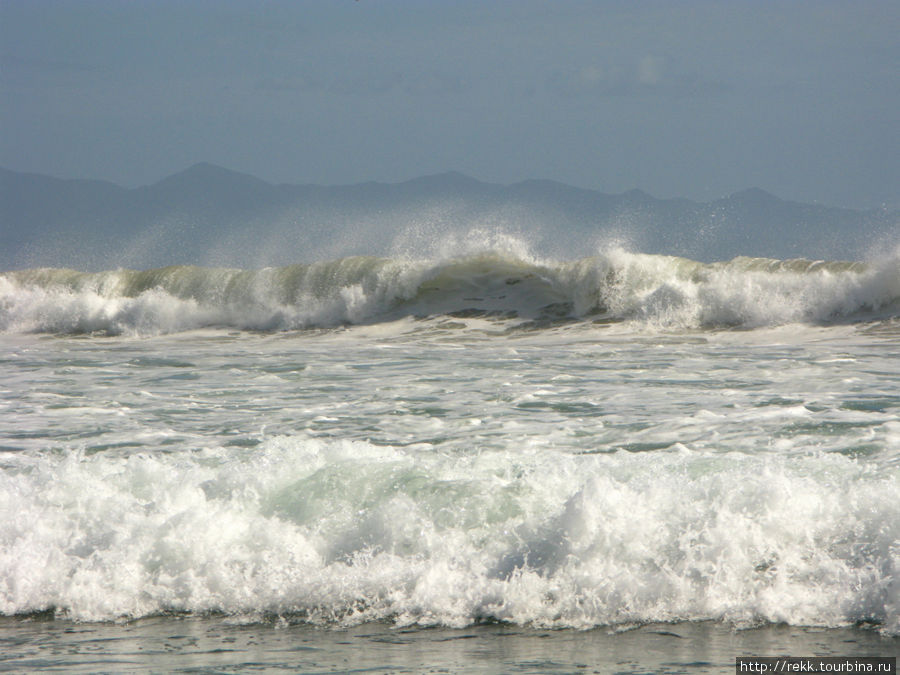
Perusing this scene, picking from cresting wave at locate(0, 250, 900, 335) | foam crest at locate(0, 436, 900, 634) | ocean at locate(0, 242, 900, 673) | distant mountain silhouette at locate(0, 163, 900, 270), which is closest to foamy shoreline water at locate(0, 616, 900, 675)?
ocean at locate(0, 242, 900, 673)

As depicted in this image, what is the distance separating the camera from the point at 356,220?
4522cm

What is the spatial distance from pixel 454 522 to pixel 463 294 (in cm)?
1361

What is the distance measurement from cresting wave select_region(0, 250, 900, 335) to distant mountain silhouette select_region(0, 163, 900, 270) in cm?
93

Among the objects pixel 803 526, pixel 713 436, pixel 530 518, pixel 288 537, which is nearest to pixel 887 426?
pixel 713 436

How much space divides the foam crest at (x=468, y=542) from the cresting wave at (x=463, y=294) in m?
10.9

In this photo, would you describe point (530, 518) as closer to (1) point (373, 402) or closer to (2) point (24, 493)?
(2) point (24, 493)

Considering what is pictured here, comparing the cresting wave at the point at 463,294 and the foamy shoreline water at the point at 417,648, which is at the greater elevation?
the cresting wave at the point at 463,294

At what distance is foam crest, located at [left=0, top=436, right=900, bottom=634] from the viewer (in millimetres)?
4012

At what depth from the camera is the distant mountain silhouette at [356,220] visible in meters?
26.1

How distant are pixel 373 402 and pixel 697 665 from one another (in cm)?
507

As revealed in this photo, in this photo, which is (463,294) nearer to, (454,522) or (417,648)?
(454,522)

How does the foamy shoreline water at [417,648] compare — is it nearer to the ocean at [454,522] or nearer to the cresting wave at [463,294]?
the ocean at [454,522]

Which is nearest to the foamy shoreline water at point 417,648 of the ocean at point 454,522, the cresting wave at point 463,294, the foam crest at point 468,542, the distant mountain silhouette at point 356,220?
the ocean at point 454,522

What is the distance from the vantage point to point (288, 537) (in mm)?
4629
